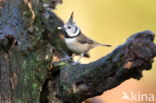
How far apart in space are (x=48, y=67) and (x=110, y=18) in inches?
162

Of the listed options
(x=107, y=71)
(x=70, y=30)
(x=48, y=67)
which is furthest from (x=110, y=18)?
(x=107, y=71)

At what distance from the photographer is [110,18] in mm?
7441

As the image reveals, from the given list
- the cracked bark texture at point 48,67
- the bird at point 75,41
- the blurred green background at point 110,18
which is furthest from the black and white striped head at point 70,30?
the blurred green background at point 110,18

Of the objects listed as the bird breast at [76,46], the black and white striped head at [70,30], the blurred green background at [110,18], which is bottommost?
the blurred green background at [110,18]

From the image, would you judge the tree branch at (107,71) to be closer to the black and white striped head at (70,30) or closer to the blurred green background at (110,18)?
the black and white striped head at (70,30)

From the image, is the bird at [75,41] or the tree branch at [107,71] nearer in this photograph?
the tree branch at [107,71]

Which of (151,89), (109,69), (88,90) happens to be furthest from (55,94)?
(151,89)

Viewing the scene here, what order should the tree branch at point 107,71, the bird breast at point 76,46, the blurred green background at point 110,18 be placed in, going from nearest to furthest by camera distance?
1. the tree branch at point 107,71
2. the bird breast at point 76,46
3. the blurred green background at point 110,18

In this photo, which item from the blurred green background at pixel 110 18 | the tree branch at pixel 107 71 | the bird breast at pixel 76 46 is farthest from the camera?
the blurred green background at pixel 110 18

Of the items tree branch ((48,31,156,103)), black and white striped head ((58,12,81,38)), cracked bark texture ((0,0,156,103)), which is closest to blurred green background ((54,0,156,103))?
black and white striped head ((58,12,81,38))

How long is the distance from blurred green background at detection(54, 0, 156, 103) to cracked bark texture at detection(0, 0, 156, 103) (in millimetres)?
2919

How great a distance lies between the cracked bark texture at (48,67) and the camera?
9.16 ft

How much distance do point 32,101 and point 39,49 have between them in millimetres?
435

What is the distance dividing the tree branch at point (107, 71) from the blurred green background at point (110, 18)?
314cm
